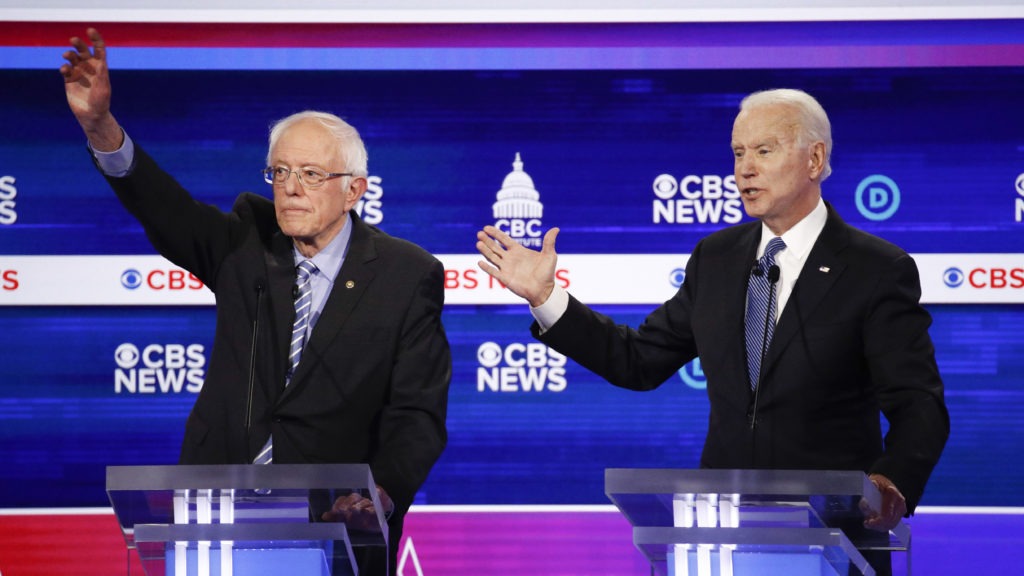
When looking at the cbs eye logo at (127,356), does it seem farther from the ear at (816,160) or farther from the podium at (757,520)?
the podium at (757,520)

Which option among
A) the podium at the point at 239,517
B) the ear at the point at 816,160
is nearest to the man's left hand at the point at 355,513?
the podium at the point at 239,517

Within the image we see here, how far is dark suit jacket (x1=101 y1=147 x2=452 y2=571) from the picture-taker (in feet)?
9.34

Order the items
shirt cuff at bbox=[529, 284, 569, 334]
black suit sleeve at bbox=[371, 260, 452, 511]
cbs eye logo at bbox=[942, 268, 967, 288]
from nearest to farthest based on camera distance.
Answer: black suit sleeve at bbox=[371, 260, 452, 511], shirt cuff at bbox=[529, 284, 569, 334], cbs eye logo at bbox=[942, 268, 967, 288]

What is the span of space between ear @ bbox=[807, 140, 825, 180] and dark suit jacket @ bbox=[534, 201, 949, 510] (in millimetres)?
119

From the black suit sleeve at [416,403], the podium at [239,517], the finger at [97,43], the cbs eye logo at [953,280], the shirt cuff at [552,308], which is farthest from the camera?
the cbs eye logo at [953,280]

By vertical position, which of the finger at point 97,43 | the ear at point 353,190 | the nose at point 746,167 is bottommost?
the ear at point 353,190

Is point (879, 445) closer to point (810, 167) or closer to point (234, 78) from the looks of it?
point (810, 167)

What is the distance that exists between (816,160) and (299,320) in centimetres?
127

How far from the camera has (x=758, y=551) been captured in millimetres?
2148

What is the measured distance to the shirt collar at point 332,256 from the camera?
9.85 ft

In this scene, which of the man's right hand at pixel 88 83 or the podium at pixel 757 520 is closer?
the podium at pixel 757 520

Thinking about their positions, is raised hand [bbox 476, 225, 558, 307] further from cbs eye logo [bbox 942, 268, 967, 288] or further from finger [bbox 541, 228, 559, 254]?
cbs eye logo [bbox 942, 268, 967, 288]

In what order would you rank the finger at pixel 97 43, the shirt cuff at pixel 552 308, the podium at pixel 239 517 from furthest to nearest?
the shirt cuff at pixel 552 308, the finger at pixel 97 43, the podium at pixel 239 517

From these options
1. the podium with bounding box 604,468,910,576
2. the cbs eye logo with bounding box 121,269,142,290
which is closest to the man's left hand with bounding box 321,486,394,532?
the podium with bounding box 604,468,910,576
